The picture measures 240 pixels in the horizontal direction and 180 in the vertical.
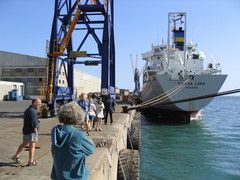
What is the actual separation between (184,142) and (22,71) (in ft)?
127

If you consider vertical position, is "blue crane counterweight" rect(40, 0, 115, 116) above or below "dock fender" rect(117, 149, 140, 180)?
above

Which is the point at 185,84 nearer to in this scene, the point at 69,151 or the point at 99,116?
the point at 99,116

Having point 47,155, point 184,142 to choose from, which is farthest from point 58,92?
point 47,155

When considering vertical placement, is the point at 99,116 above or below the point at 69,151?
below

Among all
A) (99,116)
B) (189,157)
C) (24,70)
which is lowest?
(189,157)

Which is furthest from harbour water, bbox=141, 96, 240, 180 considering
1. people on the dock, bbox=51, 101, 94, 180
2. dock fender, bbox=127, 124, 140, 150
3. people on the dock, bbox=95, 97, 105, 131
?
people on the dock, bbox=51, 101, 94, 180

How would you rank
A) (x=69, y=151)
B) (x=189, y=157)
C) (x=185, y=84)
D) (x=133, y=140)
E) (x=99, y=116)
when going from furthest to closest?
(x=185, y=84), (x=189, y=157), (x=133, y=140), (x=99, y=116), (x=69, y=151)

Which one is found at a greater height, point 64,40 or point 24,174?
point 64,40

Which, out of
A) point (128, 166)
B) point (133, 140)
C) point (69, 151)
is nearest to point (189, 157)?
point (133, 140)

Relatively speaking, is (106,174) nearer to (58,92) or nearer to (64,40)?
(58,92)

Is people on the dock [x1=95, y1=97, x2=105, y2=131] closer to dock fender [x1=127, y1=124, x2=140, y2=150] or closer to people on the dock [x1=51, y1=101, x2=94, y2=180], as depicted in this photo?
dock fender [x1=127, y1=124, x2=140, y2=150]

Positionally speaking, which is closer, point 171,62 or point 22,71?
point 171,62

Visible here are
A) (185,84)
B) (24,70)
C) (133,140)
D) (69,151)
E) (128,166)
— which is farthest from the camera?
(24,70)

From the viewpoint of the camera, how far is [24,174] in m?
3.50
